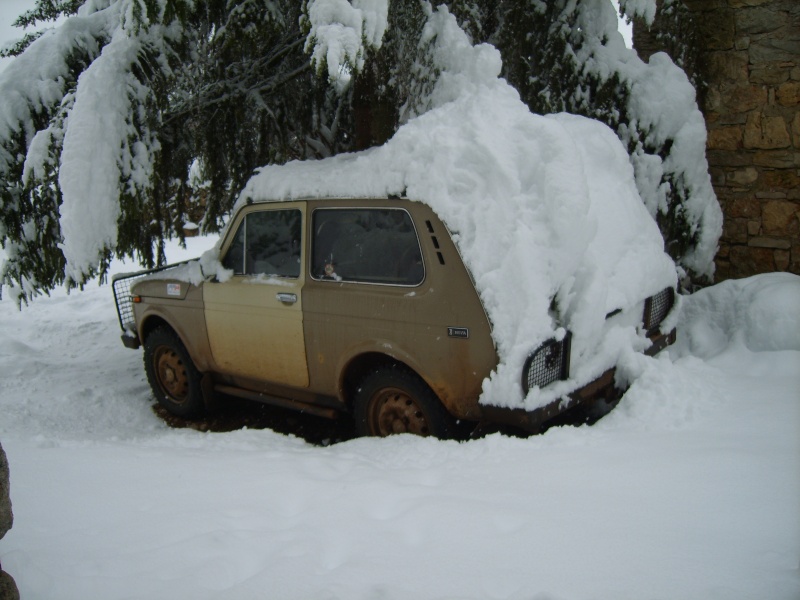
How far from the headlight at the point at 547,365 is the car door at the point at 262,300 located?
62.6 inches

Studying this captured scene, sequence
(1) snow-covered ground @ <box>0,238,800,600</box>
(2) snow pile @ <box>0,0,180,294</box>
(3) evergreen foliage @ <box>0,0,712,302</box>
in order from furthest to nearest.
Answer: (3) evergreen foliage @ <box>0,0,712,302</box>, (2) snow pile @ <box>0,0,180,294</box>, (1) snow-covered ground @ <box>0,238,800,600</box>

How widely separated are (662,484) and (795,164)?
13.0ft

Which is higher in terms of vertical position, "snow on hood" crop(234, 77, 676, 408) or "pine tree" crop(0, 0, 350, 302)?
"pine tree" crop(0, 0, 350, 302)

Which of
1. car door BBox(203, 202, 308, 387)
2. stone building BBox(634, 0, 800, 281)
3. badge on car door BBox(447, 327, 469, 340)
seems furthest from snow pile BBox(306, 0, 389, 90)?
stone building BBox(634, 0, 800, 281)

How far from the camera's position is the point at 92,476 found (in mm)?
3162

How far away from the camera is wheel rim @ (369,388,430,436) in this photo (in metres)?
3.83

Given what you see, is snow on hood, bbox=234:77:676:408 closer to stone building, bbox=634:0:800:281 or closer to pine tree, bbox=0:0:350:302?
pine tree, bbox=0:0:350:302

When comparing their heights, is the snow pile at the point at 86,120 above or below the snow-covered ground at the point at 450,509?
above

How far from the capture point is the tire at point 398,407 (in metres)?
3.69

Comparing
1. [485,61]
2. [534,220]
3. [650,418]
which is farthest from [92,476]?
[485,61]

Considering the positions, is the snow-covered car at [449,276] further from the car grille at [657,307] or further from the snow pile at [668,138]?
the snow pile at [668,138]

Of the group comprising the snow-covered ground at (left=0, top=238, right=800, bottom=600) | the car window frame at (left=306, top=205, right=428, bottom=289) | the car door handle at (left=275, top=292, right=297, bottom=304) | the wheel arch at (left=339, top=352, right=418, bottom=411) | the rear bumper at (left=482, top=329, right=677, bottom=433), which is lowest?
the snow-covered ground at (left=0, top=238, right=800, bottom=600)

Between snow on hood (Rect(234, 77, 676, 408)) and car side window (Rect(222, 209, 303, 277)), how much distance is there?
0.33 m

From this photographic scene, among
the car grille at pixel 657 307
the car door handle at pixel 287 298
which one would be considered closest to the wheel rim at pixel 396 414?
the car door handle at pixel 287 298
